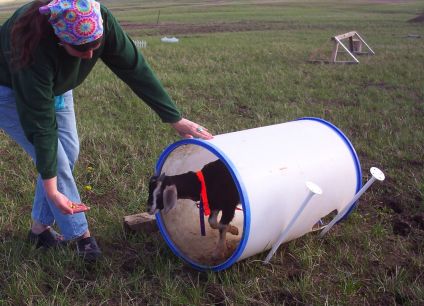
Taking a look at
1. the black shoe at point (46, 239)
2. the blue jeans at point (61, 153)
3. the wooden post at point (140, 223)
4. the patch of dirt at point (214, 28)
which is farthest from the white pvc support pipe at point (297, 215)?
the patch of dirt at point (214, 28)

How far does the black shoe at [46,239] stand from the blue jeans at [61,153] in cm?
9

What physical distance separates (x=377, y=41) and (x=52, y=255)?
15285 millimetres

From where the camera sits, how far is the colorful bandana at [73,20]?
2305 mm

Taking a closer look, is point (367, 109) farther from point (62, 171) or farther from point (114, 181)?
point (62, 171)

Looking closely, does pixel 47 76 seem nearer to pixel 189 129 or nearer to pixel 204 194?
pixel 189 129

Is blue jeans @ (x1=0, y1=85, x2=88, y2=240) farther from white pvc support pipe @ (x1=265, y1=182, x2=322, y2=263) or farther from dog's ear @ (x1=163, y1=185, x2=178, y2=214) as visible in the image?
white pvc support pipe @ (x1=265, y1=182, x2=322, y2=263)

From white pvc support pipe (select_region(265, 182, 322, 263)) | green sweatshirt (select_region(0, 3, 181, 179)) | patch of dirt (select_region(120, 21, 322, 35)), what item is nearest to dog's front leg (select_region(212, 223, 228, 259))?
white pvc support pipe (select_region(265, 182, 322, 263))

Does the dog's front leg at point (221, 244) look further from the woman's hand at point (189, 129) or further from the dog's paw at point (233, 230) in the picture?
the woman's hand at point (189, 129)

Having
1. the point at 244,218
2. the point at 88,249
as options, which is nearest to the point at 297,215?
the point at 244,218

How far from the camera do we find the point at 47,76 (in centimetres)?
252

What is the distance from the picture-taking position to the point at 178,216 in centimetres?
363

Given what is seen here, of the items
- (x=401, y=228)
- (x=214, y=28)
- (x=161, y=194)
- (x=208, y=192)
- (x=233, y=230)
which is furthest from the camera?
(x=214, y=28)

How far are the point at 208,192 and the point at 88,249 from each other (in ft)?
2.77

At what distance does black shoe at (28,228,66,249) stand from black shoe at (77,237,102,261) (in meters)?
0.19
